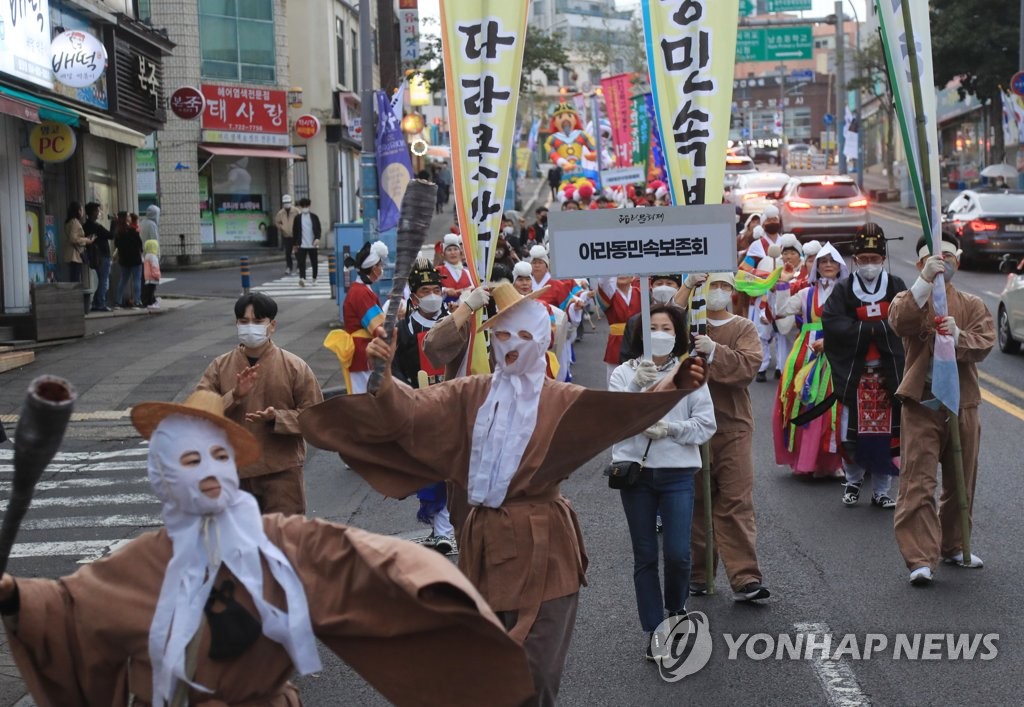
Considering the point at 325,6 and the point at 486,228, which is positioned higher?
the point at 325,6

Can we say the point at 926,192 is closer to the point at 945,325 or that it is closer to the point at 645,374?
the point at 945,325

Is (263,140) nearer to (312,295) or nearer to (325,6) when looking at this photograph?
(325,6)

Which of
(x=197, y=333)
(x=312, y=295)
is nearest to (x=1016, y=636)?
(x=197, y=333)

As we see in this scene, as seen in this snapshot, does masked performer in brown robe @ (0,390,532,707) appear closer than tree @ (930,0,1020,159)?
Yes

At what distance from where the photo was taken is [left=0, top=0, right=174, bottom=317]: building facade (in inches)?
750

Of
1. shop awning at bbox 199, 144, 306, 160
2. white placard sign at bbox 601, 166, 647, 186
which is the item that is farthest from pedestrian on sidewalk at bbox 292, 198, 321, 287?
shop awning at bbox 199, 144, 306, 160

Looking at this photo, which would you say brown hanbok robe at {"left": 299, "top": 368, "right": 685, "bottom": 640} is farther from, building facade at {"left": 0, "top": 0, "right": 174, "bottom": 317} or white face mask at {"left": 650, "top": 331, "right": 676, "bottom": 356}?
building facade at {"left": 0, "top": 0, "right": 174, "bottom": 317}

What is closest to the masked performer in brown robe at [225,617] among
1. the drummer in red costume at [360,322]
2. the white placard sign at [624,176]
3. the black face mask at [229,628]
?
the black face mask at [229,628]

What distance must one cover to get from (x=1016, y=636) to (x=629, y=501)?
2.05 meters

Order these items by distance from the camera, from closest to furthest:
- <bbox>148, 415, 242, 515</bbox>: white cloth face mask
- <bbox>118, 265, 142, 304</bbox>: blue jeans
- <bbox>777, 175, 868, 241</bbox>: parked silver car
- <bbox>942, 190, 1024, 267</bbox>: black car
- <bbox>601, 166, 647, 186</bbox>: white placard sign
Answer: <bbox>148, 415, 242, 515</bbox>: white cloth face mask, <bbox>118, 265, 142, 304</bbox>: blue jeans, <bbox>942, 190, 1024, 267</bbox>: black car, <bbox>601, 166, 647, 186</bbox>: white placard sign, <bbox>777, 175, 868, 241</bbox>: parked silver car

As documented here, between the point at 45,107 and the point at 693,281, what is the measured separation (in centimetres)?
1369

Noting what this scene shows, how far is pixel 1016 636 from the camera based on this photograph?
6.99m

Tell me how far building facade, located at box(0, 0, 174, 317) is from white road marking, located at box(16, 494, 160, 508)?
7.32 meters

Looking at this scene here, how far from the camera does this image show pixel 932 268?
754 cm
